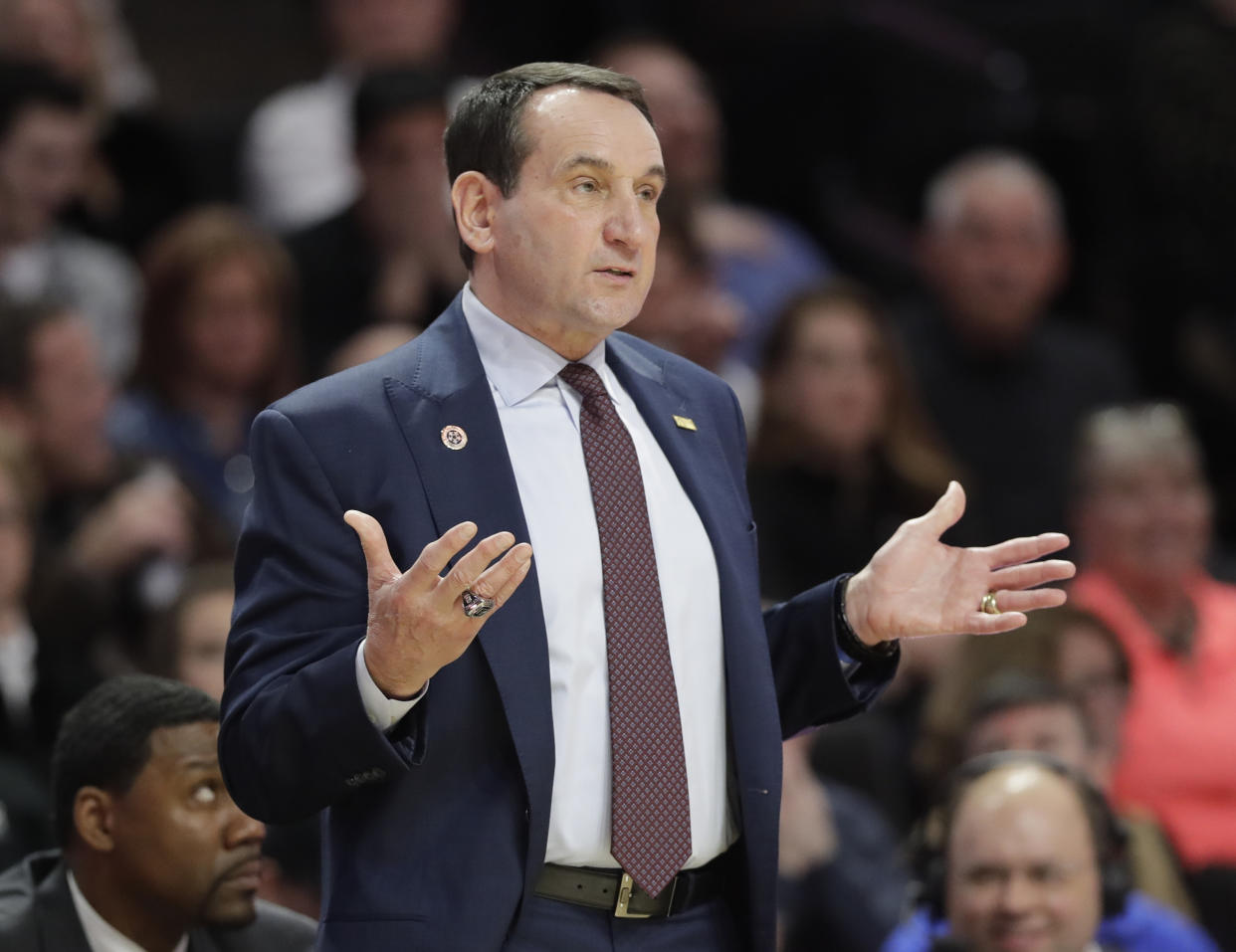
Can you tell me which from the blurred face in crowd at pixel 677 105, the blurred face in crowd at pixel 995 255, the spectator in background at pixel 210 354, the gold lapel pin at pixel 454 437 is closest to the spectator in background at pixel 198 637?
the spectator in background at pixel 210 354

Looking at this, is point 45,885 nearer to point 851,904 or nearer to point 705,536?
point 705,536

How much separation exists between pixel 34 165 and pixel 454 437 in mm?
3956

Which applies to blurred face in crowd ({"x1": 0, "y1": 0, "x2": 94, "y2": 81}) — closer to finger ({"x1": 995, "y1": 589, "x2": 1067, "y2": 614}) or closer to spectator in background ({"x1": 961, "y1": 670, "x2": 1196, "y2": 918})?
spectator in background ({"x1": 961, "y1": 670, "x2": 1196, "y2": 918})

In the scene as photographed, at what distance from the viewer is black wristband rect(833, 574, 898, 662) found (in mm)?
2588

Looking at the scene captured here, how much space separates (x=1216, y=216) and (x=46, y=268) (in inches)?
158

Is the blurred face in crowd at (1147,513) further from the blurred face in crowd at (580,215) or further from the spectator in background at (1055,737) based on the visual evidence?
the blurred face in crowd at (580,215)

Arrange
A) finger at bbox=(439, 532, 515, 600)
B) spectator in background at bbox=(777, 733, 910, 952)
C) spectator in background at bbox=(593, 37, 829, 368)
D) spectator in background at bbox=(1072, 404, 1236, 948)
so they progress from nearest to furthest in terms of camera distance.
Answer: finger at bbox=(439, 532, 515, 600) → spectator in background at bbox=(777, 733, 910, 952) → spectator in background at bbox=(1072, 404, 1236, 948) → spectator in background at bbox=(593, 37, 829, 368)

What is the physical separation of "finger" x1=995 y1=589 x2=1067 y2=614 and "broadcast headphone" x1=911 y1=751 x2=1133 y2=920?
116 cm

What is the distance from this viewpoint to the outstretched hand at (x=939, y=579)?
252cm

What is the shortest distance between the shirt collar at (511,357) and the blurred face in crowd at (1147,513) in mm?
3354

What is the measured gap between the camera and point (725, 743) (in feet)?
8.23

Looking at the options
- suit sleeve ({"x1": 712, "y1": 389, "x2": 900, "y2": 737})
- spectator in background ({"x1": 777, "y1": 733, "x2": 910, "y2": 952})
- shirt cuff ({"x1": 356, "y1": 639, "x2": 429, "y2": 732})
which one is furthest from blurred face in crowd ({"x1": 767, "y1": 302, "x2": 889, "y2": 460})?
shirt cuff ({"x1": 356, "y1": 639, "x2": 429, "y2": 732})

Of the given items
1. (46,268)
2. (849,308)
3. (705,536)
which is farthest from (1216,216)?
→ (705,536)

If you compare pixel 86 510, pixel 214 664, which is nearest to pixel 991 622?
pixel 214 664
